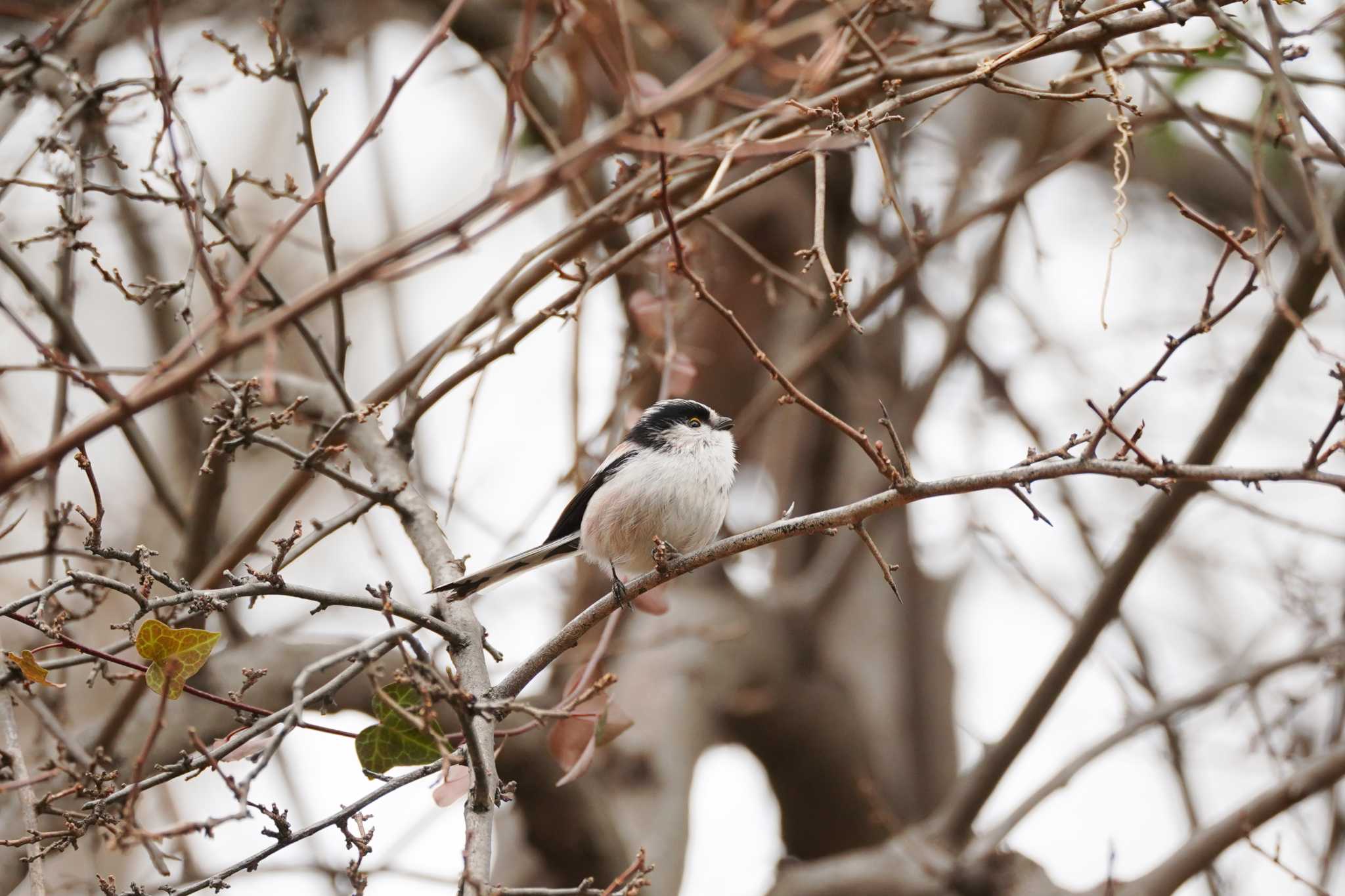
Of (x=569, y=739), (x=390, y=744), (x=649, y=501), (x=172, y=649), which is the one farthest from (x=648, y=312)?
(x=172, y=649)

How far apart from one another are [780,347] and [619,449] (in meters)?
2.52

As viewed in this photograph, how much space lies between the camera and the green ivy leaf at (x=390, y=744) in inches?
105

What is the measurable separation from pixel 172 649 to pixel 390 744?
58cm

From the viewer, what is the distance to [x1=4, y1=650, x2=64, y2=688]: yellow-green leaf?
225cm

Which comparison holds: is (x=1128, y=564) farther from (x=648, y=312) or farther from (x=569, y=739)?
(x=569, y=739)

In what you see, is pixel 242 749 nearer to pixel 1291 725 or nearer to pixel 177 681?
pixel 177 681

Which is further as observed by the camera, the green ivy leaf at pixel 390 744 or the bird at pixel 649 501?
the bird at pixel 649 501

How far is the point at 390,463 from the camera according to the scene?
3.42m

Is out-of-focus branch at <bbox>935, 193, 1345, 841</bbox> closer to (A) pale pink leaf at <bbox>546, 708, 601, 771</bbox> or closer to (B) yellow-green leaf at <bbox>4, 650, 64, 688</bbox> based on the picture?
(A) pale pink leaf at <bbox>546, 708, 601, 771</bbox>

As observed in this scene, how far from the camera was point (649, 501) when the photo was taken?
155 inches

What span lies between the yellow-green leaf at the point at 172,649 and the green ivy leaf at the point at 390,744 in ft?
1.37

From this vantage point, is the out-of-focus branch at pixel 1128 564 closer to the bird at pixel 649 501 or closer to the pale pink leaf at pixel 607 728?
the bird at pixel 649 501

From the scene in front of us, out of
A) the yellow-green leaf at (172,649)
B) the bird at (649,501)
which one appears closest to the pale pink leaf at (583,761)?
the bird at (649,501)

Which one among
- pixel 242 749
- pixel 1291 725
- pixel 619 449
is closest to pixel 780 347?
pixel 619 449
